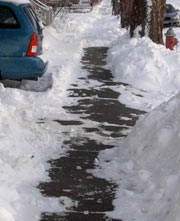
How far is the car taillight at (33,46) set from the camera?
9297 millimetres

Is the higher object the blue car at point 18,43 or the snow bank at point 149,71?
the blue car at point 18,43

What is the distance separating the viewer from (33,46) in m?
9.34

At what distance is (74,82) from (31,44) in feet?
7.09

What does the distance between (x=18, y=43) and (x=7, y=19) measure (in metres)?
0.52

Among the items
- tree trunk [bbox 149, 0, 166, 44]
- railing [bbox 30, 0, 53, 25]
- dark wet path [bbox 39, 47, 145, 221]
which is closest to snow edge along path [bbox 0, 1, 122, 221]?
dark wet path [bbox 39, 47, 145, 221]

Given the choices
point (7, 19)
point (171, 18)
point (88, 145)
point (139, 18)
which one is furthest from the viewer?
point (171, 18)

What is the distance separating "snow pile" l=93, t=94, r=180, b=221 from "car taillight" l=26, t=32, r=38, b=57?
354 centimetres

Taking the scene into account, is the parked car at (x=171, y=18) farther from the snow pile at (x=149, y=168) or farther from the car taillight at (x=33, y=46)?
the snow pile at (x=149, y=168)

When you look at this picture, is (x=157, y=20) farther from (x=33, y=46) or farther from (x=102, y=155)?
(x=102, y=155)

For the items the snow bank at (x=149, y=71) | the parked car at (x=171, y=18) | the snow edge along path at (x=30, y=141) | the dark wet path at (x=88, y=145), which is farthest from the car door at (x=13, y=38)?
the parked car at (x=171, y=18)

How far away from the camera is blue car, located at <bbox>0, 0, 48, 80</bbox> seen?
363 inches

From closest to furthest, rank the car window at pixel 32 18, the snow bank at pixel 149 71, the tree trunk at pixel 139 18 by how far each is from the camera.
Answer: the car window at pixel 32 18
the snow bank at pixel 149 71
the tree trunk at pixel 139 18

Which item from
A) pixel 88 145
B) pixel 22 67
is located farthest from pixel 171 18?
pixel 88 145

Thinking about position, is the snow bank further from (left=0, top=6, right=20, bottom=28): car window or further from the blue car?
(left=0, top=6, right=20, bottom=28): car window
